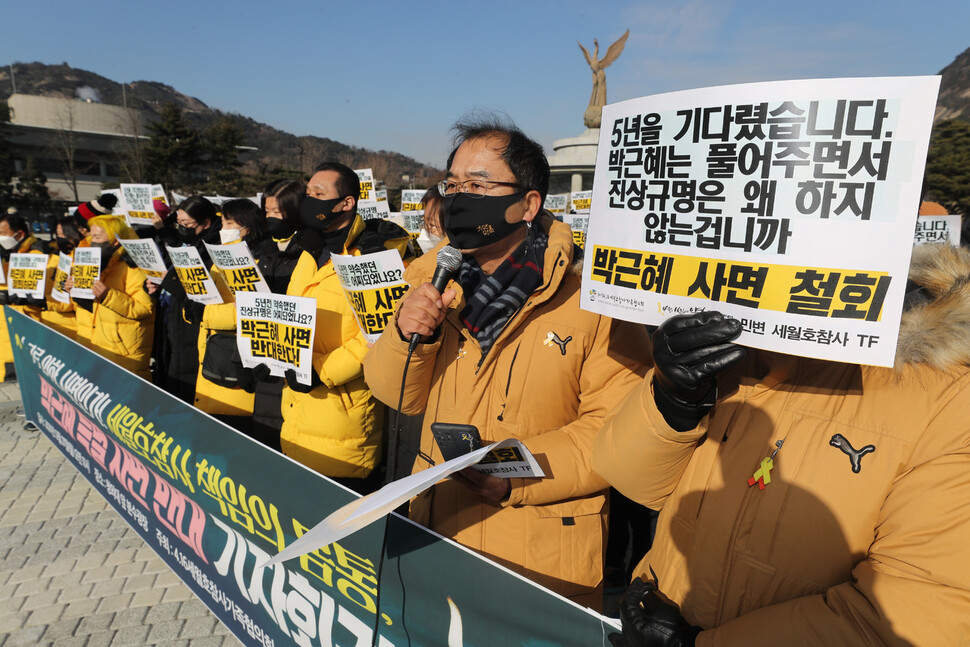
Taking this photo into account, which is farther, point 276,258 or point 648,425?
point 276,258

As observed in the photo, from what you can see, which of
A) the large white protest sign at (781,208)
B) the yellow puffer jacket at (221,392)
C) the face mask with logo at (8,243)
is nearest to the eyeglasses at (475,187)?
the large white protest sign at (781,208)

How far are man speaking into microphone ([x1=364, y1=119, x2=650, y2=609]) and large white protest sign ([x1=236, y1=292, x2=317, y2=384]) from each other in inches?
36.4

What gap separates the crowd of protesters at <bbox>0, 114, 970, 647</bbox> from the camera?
110 cm

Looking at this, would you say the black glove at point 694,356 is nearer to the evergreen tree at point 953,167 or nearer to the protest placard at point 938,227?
the protest placard at point 938,227

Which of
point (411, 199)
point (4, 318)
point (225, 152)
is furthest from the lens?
point (225, 152)

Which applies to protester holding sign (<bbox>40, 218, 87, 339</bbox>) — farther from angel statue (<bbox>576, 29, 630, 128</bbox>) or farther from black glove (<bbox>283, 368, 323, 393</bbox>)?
angel statue (<bbox>576, 29, 630, 128</bbox>)

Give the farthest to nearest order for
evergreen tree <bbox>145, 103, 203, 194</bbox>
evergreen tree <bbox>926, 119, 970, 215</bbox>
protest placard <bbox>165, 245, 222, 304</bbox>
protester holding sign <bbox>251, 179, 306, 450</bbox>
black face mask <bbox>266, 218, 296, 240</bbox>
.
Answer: evergreen tree <bbox>145, 103, 203, 194</bbox> → evergreen tree <bbox>926, 119, 970, 215</bbox> → black face mask <bbox>266, 218, 296, 240</bbox> → protest placard <bbox>165, 245, 222, 304</bbox> → protester holding sign <bbox>251, 179, 306, 450</bbox>

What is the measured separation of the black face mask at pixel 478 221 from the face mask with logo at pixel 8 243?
7517mm

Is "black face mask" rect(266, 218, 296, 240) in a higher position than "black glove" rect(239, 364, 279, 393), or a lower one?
higher

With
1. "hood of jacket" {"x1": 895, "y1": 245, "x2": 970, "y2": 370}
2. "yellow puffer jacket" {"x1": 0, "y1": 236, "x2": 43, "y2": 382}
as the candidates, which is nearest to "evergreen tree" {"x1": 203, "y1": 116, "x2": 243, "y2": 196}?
"yellow puffer jacket" {"x1": 0, "y1": 236, "x2": 43, "y2": 382}

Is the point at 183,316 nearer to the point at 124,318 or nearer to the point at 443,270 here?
the point at 124,318

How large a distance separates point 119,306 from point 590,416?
466cm

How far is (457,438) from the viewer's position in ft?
5.49

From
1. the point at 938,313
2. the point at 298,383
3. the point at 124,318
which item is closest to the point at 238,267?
the point at 298,383
